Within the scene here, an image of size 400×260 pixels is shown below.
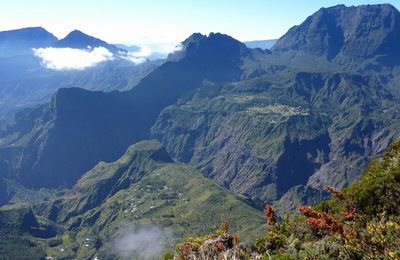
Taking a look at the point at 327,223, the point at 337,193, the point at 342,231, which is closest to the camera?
the point at 342,231

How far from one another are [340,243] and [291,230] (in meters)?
19.6

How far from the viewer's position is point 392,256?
54.3ft

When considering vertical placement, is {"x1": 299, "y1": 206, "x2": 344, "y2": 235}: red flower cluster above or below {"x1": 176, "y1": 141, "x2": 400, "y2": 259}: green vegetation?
above

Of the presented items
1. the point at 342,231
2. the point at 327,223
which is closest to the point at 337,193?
the point at 327,223

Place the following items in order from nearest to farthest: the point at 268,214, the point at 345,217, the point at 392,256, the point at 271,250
Answer: the point at 392,256, the point at 345,217, the point at 268,214, the point at 271,250

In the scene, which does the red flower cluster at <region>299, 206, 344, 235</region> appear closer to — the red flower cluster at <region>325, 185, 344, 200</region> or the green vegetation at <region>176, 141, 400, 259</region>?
the green vegetation at <region>176, 141, 400, 259</region>

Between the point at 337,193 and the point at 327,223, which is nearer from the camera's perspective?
the point at 327,223

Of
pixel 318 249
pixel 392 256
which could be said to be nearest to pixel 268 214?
pixel 318 249

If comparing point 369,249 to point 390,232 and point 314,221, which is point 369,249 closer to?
point 390,232

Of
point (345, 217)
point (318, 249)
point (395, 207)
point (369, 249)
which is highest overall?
point (369, 249)

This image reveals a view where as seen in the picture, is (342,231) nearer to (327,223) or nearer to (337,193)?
(327,223)

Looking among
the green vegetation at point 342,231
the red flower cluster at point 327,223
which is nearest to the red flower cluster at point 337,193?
the green vegetation at point 342,231

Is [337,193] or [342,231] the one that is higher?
[337,193]

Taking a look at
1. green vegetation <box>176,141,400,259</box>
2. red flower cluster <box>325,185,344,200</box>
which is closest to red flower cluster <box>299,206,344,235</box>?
green vegetation <box>176,141,400,259</box>
